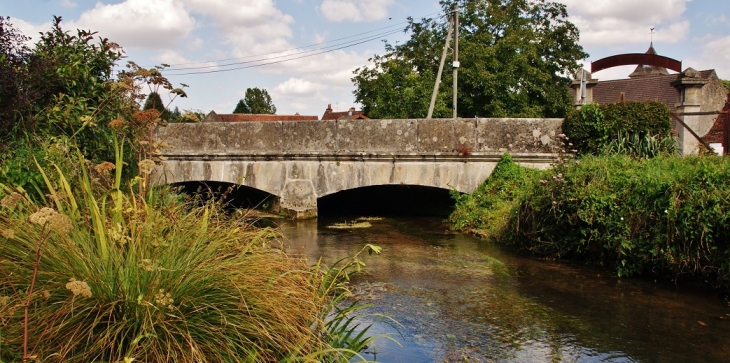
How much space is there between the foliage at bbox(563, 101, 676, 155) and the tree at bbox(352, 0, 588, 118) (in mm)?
10545

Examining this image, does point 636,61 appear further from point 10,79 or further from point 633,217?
point 10,79

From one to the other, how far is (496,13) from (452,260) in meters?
19.1

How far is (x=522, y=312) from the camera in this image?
5.70 m

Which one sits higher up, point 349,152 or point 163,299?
point 349,152

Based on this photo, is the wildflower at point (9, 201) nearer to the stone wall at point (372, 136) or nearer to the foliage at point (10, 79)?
the foliage at point (10, 79)

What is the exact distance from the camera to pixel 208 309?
3021 mm

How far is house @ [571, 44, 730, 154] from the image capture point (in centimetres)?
1179

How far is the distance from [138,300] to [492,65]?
71.8 feet

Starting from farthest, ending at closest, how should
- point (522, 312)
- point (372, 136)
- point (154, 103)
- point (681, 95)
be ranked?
point (681, 95) → point (372, 136) → point (522, 312) → point (154, 103)

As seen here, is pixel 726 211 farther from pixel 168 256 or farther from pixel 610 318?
pixel 168 256

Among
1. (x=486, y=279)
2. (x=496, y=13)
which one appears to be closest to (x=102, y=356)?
(x=486, y=279)

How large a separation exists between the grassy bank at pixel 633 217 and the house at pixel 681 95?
3.47m

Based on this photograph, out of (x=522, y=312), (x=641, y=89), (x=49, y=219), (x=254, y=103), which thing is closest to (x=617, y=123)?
(x=522, y=312)

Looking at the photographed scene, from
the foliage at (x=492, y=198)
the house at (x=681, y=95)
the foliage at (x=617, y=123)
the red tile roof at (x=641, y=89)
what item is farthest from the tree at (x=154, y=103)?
the red tile roof at (x=641, y=89)
